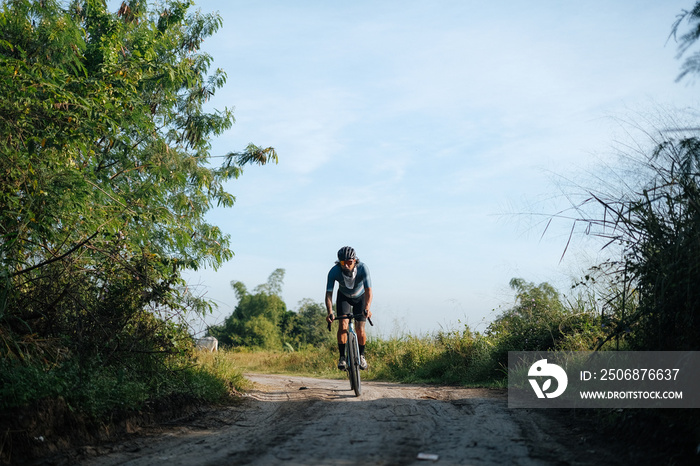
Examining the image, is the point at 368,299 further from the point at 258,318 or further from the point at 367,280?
the point at 258,318

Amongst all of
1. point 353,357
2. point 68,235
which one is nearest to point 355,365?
point 353,357

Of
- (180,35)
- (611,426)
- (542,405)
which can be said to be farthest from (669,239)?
(180,35)

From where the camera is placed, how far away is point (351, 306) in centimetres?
902

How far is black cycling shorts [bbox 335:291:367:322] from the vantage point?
878cm

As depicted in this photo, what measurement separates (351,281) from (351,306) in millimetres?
471

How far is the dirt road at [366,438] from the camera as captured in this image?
441 cm

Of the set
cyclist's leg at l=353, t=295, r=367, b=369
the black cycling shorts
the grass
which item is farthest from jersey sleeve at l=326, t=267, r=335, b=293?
the grass

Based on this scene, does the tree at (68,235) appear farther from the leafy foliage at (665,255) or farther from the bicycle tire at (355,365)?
the leafy foliage at (665,255)

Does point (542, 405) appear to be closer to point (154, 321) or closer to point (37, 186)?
point (154, 321)
